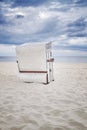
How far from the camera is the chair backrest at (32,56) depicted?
6.81 m

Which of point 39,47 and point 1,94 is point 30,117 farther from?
point 39,47

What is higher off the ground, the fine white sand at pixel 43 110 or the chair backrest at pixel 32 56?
the chair backrest at pixel 32 56

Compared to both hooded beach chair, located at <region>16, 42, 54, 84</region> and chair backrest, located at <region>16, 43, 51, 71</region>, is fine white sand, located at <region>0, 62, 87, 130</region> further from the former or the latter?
chair backrest, located at <region>16, 43, 51, 71</region>

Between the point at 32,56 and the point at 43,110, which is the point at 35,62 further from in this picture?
the point at 43,110

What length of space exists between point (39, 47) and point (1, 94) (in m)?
2.47

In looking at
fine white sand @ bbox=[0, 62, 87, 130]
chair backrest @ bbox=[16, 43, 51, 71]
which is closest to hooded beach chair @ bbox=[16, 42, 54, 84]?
chair backrest @ bbox=[16, 43, 51, 71]

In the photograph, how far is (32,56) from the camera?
707 centimetres

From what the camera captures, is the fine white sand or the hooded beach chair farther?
the hooded beach chair

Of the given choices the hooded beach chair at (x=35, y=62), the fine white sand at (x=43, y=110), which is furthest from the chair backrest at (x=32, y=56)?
the fine white sand at (x=43, y=110)

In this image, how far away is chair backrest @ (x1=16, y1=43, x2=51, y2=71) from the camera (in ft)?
22.3

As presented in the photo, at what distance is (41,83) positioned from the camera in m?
7.07

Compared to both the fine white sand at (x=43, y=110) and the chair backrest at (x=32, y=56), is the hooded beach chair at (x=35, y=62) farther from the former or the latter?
the fine white sand at (x=43, y=110)

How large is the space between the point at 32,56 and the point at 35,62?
28 centimetres

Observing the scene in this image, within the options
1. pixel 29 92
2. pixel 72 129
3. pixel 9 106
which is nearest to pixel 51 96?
pixel 29 92
